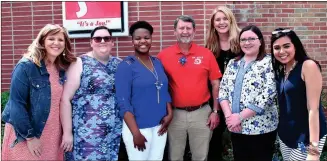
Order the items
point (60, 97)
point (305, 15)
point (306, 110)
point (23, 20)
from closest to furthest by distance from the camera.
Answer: point (306, 110)
point (60, 97)
point (305, 15)
point (23, 20)

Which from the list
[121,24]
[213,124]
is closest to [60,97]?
[213,124]

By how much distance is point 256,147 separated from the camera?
4.10m

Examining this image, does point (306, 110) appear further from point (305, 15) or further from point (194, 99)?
point (305, 15)

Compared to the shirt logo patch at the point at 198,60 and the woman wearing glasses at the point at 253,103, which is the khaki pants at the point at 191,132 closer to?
the woman wearing glasses at the point at 253,103

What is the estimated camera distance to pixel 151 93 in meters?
4.18

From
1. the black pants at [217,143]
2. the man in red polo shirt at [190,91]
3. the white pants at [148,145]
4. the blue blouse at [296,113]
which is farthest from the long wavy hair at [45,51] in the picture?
the blue blouse at [296,113]

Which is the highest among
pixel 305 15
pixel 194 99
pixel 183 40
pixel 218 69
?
pixel 305 15

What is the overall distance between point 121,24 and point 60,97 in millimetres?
2723

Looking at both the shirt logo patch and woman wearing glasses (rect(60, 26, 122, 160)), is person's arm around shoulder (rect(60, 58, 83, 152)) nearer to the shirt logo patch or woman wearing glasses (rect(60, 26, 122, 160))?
woman wearing glasses (rect(60, 26, 122, 160))

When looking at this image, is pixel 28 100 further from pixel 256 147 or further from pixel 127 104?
pixel 256 147

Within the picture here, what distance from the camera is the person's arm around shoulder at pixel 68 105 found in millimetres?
4059

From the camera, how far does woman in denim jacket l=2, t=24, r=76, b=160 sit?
12.2 ft

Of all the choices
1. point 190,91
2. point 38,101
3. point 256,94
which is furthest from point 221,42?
point 38,101

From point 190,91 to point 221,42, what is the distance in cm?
91
